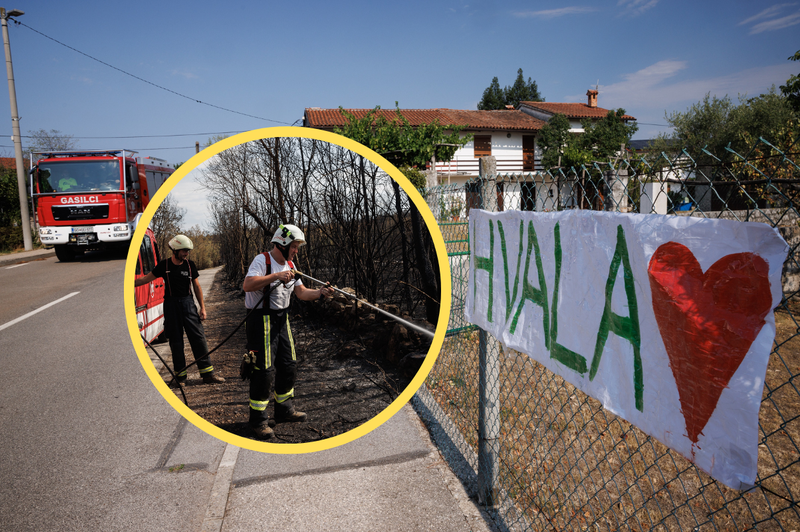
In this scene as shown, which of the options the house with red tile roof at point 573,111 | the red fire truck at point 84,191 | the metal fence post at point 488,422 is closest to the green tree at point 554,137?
the house with red tile roof at point 573,111

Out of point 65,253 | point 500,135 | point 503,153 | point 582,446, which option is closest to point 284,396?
point 582,446

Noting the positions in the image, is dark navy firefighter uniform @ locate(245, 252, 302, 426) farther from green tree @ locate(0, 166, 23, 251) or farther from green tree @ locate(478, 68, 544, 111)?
green tree @ locate(478, 68, 544, 111)

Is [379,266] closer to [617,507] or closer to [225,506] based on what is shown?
[225,506]

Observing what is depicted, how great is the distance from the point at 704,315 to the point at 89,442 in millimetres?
4609

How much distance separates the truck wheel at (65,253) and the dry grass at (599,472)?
1546 cm

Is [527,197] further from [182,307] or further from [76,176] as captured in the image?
[76,176]

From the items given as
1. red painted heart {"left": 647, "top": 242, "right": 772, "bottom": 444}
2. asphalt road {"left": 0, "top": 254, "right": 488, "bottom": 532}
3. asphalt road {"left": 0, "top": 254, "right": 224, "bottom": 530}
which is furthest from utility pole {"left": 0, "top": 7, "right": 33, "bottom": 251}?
red painted heart {"left": 647, "top": 242, "right": 772, "bottom": 444}

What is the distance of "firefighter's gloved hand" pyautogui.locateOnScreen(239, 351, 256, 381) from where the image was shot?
6.32 ft

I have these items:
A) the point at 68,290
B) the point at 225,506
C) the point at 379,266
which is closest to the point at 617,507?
the point at 379,266

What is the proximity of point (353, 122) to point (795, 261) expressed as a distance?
13.2m

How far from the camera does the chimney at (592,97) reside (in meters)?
48.8

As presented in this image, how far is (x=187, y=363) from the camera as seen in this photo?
2051 mm

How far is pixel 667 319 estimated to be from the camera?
125 centimetres

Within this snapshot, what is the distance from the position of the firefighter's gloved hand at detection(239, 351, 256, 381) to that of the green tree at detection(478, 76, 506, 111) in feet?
275
